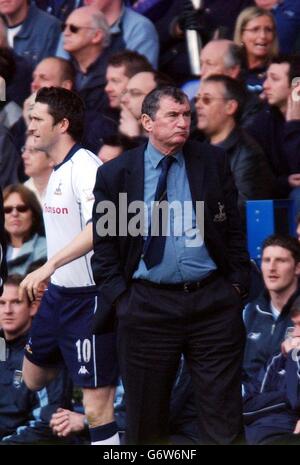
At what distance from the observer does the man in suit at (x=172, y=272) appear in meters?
6.38

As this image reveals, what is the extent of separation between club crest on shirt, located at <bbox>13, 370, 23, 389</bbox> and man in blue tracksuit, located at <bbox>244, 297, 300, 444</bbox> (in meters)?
1.46

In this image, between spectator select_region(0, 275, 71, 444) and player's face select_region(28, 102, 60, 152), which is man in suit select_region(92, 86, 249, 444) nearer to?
player's face select_region(28, 102, 60, 152)

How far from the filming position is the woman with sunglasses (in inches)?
336

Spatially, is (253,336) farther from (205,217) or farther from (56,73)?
(56,73)

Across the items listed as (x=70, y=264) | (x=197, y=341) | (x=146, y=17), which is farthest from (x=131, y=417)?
(x=146, y=17)

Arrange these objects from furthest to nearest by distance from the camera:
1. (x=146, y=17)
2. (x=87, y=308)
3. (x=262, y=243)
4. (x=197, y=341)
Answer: (x=146, y=17) < (x=262, y=243) < (x=87, y=308) < (x=197, y=341)

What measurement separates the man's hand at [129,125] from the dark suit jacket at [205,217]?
193cm

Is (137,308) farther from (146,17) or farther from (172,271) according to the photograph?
(146,17)

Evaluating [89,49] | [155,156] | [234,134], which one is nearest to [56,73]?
[89,49]

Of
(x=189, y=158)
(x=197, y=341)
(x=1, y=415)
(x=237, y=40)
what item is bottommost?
(x=1, y=415)

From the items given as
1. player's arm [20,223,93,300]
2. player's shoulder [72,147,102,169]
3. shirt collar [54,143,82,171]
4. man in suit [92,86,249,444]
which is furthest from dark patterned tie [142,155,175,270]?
shirt collar [54,143,82,171]

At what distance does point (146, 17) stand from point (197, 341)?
3.47 meters

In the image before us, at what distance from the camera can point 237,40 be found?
8547 mm

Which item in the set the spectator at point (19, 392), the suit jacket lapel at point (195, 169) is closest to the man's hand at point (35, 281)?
the suit jacket lapel at point (195, 169)
